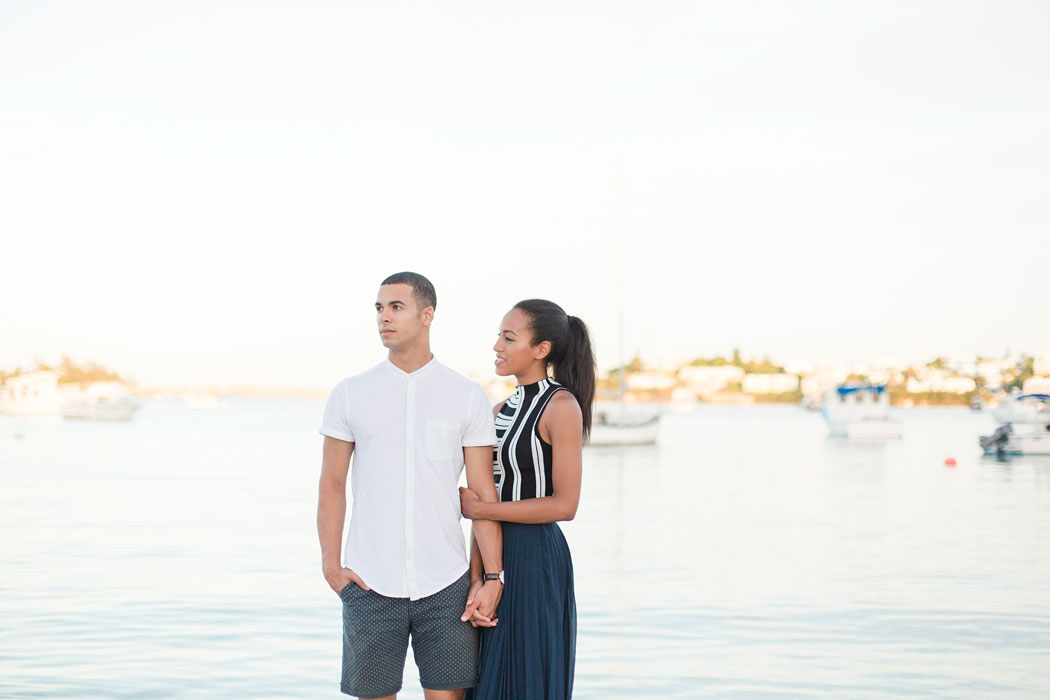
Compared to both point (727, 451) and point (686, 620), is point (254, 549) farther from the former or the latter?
point (727, 451)

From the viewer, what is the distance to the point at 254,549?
53.0 ft

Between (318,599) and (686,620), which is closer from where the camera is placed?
(686,620)

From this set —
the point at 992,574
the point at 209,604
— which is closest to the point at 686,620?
the point at 209,604

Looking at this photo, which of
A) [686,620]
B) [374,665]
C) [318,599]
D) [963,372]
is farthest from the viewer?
[963,372]

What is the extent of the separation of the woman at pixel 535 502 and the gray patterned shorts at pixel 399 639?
0.42 feet

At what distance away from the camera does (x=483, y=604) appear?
401cm

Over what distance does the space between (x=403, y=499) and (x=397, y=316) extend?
641mm

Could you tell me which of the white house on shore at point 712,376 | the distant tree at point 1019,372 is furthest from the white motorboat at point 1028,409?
the white house on shore at point 712,376

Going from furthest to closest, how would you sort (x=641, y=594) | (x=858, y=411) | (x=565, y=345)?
(x=858, y=411)
(x=641, y=594)
(x=565, y=345)

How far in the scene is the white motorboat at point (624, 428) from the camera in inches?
2219

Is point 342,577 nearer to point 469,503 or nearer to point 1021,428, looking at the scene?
point 469,503

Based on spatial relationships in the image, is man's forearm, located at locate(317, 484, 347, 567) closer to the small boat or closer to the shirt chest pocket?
the shirt chest pocket

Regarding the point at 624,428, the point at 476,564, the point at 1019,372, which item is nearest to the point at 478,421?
the point at 476,564

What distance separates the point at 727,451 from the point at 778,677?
50067 mm
